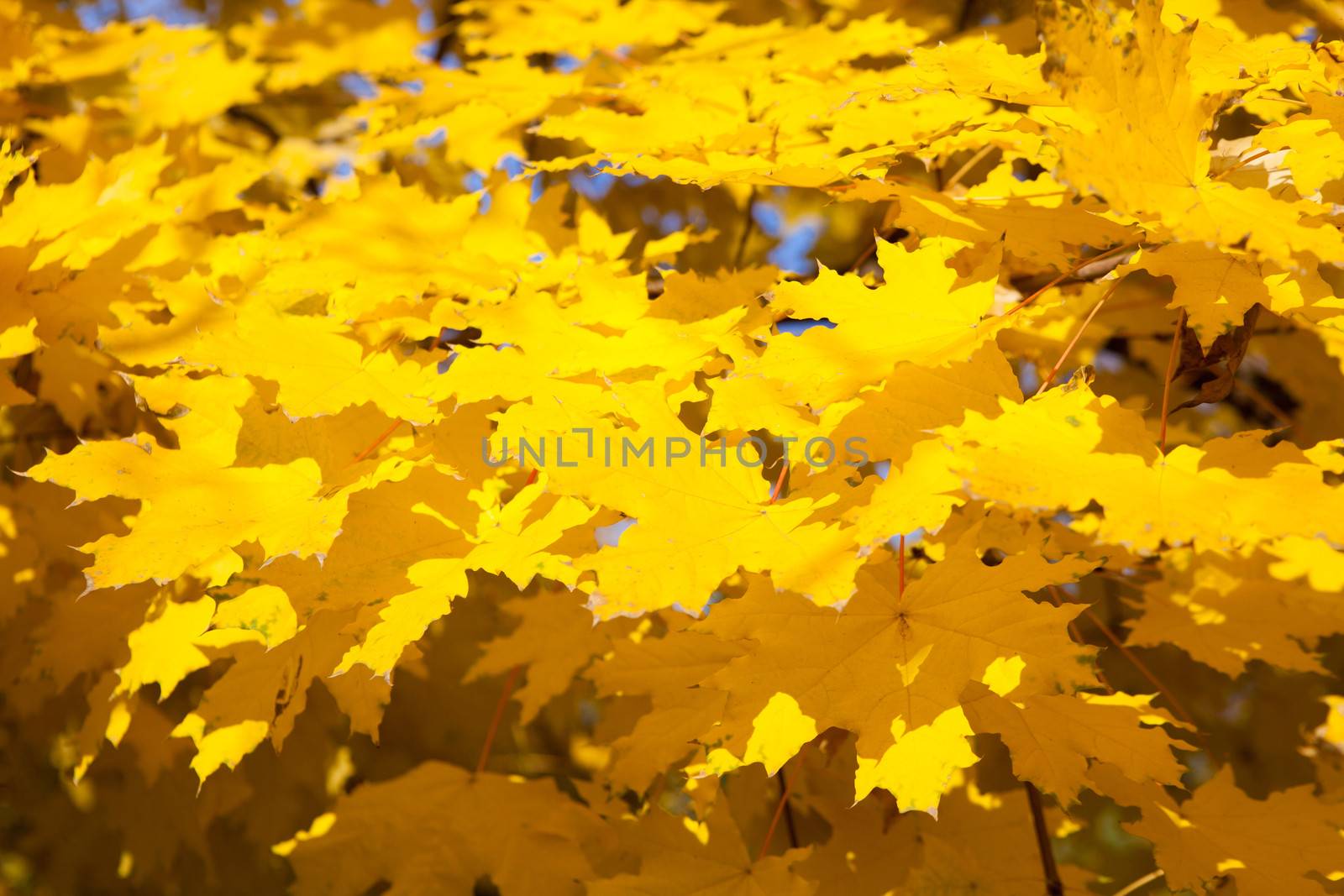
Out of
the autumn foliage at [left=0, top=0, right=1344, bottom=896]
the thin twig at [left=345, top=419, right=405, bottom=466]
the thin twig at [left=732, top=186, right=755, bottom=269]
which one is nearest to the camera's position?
the autumn foliage at [left=0, top=0, right=1344, bottom=896]

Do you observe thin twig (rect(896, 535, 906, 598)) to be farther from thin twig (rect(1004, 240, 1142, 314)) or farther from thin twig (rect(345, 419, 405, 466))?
thin twig (rect(345, 419, 405, 466))

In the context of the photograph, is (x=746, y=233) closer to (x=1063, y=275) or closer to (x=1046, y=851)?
(x=1063, y=275)

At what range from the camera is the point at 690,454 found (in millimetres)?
1011

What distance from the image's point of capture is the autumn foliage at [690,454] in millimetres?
928

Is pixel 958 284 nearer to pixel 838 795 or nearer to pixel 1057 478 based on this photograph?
pixel 1057 478

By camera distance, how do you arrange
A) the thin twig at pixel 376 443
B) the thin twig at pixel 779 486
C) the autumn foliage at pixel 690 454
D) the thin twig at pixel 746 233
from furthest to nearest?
the thin twig at pixel 746 233 → the thin twig at pixel 376 443 → the thin twig at pixel 779 486 → the autumn foliage at pixel 690 454

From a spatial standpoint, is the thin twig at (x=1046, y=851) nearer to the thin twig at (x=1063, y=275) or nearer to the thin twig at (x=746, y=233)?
the thin twig at (x=1063, y=275)

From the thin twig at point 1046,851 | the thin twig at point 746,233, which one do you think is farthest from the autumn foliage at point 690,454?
the thin twig at point 746,233

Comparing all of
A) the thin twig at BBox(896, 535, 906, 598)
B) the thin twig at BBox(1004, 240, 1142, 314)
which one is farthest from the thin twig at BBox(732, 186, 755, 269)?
the thin twig at BBox(896, 535, 906, 598)

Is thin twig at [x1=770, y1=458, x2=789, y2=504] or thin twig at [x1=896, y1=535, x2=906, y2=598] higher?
thin twig at [x1=770, y1=458, x2=789, y2=504]

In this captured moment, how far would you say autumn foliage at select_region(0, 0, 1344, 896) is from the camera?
3.04ft

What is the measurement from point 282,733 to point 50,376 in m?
0.90

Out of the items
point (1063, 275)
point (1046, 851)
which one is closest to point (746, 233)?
point (1063, 275)

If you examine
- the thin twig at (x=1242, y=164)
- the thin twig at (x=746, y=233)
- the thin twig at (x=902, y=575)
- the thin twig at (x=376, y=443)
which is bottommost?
the thin twig at (x=746, y=233)
